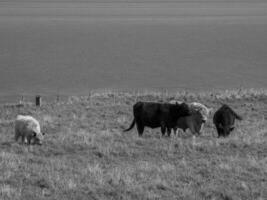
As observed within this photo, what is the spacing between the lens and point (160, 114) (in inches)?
811

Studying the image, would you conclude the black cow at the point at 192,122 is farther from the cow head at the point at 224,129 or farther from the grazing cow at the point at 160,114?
the cow head at the point at 224,129

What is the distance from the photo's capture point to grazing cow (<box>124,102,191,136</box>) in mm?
20578

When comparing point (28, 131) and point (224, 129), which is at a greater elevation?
point (224, 129)

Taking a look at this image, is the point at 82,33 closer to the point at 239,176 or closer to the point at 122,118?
the point at 122,118

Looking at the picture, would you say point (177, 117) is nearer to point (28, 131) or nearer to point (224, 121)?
point (224, 121)

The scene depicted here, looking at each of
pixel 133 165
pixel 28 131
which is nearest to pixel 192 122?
pixel 28 131

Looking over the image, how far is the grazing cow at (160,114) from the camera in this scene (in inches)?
810

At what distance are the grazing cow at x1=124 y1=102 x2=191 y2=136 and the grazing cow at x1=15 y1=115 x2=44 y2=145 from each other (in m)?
3.71

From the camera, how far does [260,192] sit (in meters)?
12.5

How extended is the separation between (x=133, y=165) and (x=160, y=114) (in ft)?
19.1

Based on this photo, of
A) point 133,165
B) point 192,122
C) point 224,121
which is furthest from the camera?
point 192,122

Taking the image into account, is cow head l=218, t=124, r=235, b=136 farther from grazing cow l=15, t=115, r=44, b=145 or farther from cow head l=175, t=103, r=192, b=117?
grazing cow l=15, t=115, r=44, b=145

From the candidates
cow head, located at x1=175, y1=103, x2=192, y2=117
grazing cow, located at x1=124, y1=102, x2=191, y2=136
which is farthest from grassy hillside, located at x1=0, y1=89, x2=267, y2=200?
cow head, located at x1=175, y1=103, x2=192, y2=117

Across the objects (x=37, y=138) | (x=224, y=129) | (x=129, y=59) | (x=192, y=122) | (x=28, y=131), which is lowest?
(x=37, y=138)
